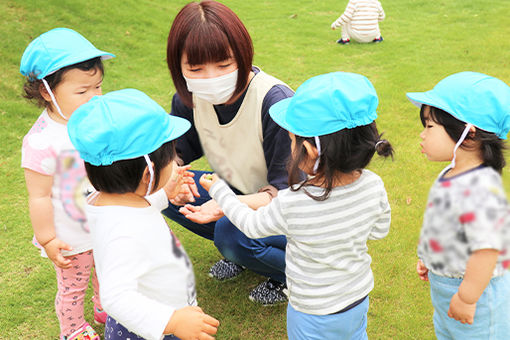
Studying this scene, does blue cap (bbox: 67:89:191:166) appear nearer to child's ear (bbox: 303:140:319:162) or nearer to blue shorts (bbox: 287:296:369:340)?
child's ear (bbox: 303:140:319:162)

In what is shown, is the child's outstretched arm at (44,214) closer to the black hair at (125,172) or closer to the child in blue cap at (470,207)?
the black hair at (125,172)

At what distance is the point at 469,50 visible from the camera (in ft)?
21.7

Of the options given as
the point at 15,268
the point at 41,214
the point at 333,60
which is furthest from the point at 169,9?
the point at 41,214

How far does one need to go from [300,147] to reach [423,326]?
1.46 metres

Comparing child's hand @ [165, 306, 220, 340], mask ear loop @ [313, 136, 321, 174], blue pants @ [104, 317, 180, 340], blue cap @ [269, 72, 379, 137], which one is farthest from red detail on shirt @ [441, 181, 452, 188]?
blue pants @ [104, 317, 180, 340]

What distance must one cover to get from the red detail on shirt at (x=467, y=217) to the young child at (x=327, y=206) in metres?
0.35

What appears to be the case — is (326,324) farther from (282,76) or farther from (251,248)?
(282,76)

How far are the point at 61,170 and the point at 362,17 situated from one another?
6.13m

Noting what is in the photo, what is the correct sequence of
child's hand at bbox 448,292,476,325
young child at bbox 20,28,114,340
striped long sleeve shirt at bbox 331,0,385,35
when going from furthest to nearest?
striped long sleeve shirt at bbox 331,0,385,35, young child at bbox 20,28,114,340, child's hand at bbox 448,292,476,325

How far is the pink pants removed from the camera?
244 centimetres

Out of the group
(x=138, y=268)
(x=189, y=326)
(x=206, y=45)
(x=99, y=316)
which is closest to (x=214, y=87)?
(x=206, y=45)

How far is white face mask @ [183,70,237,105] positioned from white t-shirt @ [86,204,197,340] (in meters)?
0.81

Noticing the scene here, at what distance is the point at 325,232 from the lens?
5.96ft

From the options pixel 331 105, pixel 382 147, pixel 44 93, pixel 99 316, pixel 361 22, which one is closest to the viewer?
pixel 331 105
